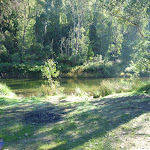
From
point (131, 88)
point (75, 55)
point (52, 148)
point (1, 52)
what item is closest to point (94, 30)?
point (75, 55)

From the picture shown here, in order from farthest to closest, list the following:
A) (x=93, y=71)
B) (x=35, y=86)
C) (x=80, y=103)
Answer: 1. (x=93, y=71)
2. (x=35, y=86)
3. (x=80, y=103)

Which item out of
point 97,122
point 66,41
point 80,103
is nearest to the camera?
point 97,122

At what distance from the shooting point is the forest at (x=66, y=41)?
21.0 m

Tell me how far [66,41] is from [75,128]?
2971 centimetres

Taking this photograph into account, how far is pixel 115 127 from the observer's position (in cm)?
437

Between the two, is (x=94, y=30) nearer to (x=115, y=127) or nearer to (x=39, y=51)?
(x=39, y=51)

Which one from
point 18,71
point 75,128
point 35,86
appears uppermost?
point 18,71

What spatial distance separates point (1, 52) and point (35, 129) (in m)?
26.9

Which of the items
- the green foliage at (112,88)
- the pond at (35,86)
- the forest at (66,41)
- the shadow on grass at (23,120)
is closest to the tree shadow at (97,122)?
the shadow on grass at (23,120)

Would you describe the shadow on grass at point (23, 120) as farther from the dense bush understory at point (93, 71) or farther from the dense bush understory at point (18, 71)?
the dense bush understory at point (93, 71)

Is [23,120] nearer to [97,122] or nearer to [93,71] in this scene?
[97,122]

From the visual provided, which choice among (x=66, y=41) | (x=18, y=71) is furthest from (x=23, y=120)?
(x=66, y=41)

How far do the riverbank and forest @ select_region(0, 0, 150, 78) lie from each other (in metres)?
7.29

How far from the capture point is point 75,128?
4.43m
